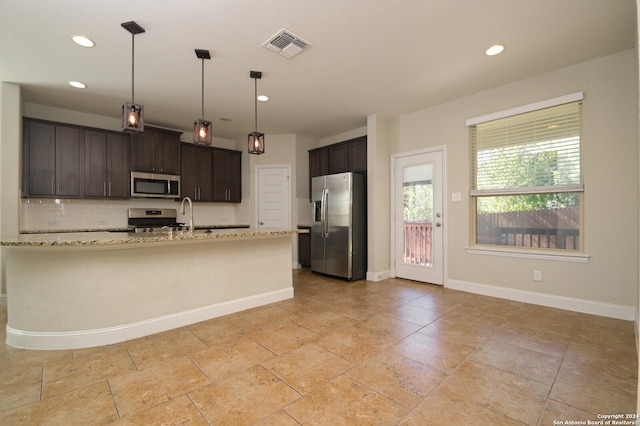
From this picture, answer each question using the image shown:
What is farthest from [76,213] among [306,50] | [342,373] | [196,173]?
[342,373]

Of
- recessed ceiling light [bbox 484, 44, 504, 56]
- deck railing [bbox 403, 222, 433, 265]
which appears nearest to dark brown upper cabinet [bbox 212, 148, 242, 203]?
deck railing [bbox 403, 222, 433, 265]

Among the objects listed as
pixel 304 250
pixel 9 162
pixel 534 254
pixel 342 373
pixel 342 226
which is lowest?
pixel 342 373

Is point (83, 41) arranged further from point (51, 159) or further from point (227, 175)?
point (227, 175)

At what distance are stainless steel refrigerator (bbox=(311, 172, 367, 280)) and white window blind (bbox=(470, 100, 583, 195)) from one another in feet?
5.67

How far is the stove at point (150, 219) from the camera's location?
4.86 metres

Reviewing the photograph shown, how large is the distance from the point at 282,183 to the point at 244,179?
2.76ft

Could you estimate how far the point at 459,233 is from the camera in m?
4.09

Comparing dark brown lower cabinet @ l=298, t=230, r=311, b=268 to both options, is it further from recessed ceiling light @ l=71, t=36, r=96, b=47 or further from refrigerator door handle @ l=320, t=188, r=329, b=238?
recessed ceiling light @ l=71, t=36, r=96, b=47

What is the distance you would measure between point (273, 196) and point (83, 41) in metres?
3.72

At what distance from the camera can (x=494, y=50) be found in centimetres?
283

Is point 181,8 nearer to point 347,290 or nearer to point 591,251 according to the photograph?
point 347,290

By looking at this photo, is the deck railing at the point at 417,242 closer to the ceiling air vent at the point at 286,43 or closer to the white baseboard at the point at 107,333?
the white baseboard at the point at 107,333

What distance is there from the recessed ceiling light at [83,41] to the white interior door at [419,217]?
13.5 ft

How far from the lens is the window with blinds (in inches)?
127
